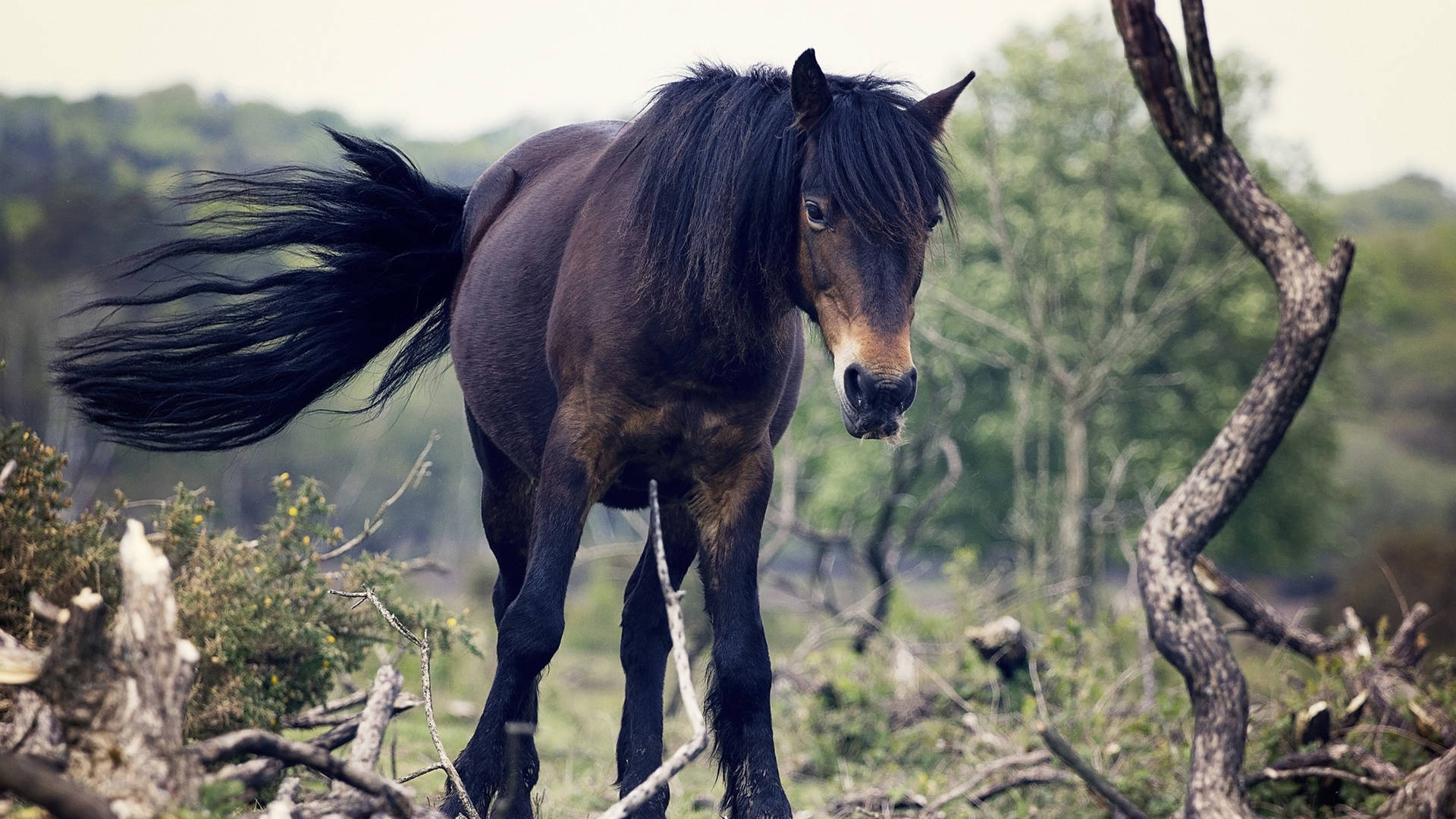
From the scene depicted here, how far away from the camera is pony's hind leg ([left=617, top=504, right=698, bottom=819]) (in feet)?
14.3

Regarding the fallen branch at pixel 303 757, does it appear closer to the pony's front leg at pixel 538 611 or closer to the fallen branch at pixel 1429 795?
the pony's front leg at pixel 538 611

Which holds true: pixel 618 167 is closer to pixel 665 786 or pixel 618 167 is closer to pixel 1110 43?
pixel 665 786

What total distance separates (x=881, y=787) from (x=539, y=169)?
371 cm

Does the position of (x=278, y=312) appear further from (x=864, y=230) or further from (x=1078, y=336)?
(x=1078, y=336)

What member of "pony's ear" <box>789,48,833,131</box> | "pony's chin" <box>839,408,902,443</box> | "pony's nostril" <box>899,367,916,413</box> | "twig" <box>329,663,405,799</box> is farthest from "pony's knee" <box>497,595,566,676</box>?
"pony's ear" <box>789,48,833,131</box>

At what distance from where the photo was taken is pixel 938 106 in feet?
12.6

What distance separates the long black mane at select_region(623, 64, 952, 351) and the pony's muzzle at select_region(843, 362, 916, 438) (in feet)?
1.48

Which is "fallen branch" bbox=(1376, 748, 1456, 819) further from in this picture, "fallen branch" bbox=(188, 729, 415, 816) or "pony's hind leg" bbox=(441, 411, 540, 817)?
"fallen branch" bbox=(188, 729, 415, 816)

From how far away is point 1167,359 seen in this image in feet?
68.4

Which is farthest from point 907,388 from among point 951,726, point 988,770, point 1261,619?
point 951,726

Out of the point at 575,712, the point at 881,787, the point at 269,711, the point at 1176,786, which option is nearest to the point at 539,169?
the point at 269,711

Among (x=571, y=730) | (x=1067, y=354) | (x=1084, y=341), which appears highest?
(x=1084, y=341)

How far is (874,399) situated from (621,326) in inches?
38.0

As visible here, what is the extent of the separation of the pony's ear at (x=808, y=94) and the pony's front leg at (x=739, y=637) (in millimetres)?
1131
